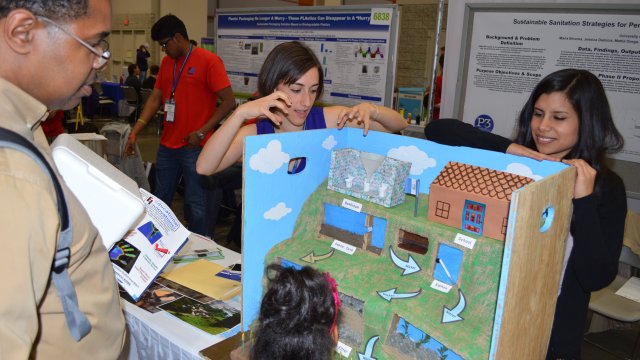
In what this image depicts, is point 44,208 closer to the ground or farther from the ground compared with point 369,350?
farther from the ground

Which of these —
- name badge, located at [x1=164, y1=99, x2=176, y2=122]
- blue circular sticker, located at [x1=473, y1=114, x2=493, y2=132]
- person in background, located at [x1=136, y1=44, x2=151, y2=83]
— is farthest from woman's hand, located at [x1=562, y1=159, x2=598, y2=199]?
person in background, located at [x1=136, y1=44, x2=151, y2=83]

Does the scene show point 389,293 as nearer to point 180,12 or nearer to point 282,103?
point 282,103

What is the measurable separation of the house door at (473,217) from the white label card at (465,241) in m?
0.04

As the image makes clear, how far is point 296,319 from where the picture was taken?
874mm

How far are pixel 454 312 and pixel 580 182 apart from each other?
0.44m

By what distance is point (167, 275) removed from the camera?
177 cm

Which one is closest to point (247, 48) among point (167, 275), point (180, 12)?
point (167, 275)

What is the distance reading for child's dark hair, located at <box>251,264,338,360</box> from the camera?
87cm

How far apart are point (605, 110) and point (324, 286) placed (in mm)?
1007

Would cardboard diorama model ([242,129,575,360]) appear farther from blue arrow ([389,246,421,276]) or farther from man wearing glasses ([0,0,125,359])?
man wearing glasses ([0,0,125,359])

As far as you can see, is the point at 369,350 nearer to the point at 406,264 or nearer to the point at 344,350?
the point at 344,350

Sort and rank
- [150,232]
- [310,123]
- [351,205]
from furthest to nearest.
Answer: [310,123] < [150,232] < [351,205]

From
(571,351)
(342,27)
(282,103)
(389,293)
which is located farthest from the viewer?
(342,27)

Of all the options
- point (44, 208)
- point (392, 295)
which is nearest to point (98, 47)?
point (44, 208)
